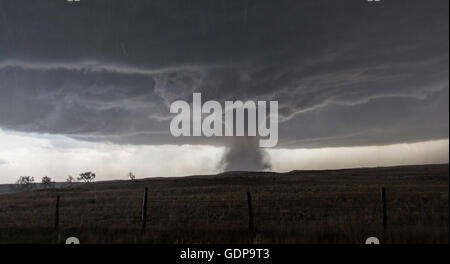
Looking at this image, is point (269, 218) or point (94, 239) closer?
point (94, 239)

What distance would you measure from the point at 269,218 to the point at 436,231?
9857mm
